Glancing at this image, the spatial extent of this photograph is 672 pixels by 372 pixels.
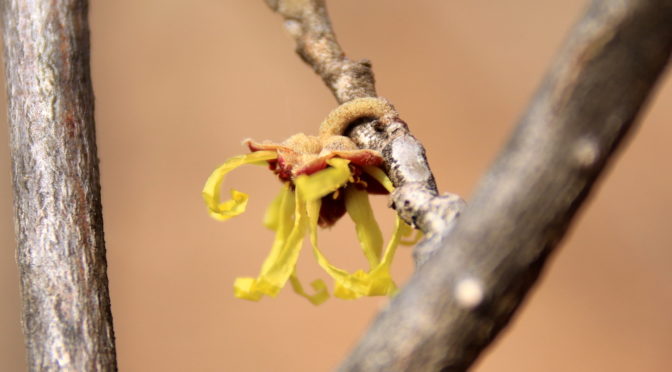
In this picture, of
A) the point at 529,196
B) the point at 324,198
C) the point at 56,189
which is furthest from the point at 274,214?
the point at 529,196

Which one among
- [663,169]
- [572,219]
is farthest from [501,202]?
[663,169]

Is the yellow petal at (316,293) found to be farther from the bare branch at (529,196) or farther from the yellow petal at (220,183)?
the bare branch at (529,196)

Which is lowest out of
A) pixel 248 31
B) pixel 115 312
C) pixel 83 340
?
pixel 115 312

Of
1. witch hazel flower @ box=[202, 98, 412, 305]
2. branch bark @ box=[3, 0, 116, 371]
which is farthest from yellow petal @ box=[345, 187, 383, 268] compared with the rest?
branch bark @ box=[3, 0, 116, 371]

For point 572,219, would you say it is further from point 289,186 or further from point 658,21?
point 289,186

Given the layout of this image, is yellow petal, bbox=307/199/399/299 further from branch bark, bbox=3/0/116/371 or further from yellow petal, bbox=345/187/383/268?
branch bark, bbox=3/0/116/371

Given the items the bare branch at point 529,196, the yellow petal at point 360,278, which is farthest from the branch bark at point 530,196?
the yellow petal at point 360,278

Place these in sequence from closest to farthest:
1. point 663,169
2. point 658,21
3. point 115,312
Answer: point 658,21, point 663,169, point 115,312
